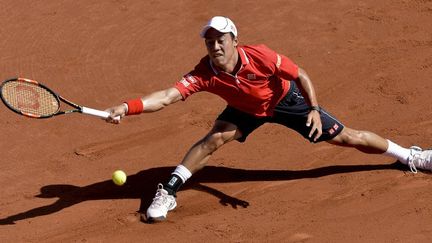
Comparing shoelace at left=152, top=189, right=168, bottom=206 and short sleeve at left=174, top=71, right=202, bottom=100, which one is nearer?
short sleeve at left=174, top=71, right=202, bottom=100

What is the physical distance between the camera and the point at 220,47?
7.09 m

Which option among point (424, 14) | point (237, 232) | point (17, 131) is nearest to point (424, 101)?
point (424, 14)

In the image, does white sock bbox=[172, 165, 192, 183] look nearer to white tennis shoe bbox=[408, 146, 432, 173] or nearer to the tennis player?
the tennis player

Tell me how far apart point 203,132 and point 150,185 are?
1.10 meters

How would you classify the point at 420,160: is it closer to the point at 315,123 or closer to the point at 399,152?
the point at 399,152

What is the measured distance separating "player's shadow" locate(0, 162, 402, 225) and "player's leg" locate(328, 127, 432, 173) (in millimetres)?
205

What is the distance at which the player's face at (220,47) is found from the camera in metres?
7.04

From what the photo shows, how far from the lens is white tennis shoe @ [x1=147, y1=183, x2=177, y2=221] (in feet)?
24.4

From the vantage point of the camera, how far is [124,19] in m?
11.2

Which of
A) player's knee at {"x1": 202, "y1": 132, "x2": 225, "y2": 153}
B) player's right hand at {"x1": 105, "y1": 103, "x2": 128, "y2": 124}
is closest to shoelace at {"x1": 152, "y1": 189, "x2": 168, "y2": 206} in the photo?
player's knee at {"x1": 202, "y1": 132, "x2": 225, "y2": 153}

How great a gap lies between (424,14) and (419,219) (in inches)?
182

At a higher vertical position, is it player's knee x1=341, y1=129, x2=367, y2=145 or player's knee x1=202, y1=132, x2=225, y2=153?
player's knee x1=202, y1=132, x2=225, y2=153

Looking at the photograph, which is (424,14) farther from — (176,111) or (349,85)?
(176,111)

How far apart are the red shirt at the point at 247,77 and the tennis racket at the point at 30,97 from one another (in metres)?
1.09
